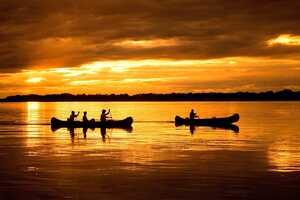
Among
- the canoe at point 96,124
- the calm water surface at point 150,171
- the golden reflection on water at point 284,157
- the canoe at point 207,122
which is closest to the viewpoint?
the calm water surface at point 150,171

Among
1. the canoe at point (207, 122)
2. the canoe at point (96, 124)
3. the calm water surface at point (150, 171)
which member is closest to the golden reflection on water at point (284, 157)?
the calm water surface at point (150, 171)

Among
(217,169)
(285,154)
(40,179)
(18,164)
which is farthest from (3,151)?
(285,154)

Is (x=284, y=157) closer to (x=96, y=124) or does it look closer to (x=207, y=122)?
(x=96, y=124)

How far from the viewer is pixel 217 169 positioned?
945 inches

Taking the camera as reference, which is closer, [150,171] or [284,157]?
[150,171]

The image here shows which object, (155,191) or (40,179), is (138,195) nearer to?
(155,191)

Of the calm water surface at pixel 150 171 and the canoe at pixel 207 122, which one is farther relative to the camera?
the canoe at pixel 207 122

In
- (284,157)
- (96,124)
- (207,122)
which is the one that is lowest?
(284,157)

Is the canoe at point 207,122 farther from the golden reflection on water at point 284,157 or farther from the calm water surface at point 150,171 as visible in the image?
the golden reflection on water at point 284,157

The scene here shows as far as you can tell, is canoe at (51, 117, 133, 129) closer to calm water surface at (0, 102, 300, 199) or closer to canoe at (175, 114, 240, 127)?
canoe at (175, 114, 240, 127)

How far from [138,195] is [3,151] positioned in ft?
57.4

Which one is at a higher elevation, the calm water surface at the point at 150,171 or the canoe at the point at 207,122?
the canoe at the point at 207,122

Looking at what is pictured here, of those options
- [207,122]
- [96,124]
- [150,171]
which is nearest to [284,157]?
[150,171]

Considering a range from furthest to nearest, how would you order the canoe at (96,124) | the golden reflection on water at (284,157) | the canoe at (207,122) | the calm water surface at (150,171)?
the canoe at (207,122), the canoe at (96,124), the golden reflection on water at (284,157), the calm water surface at (150,171)
